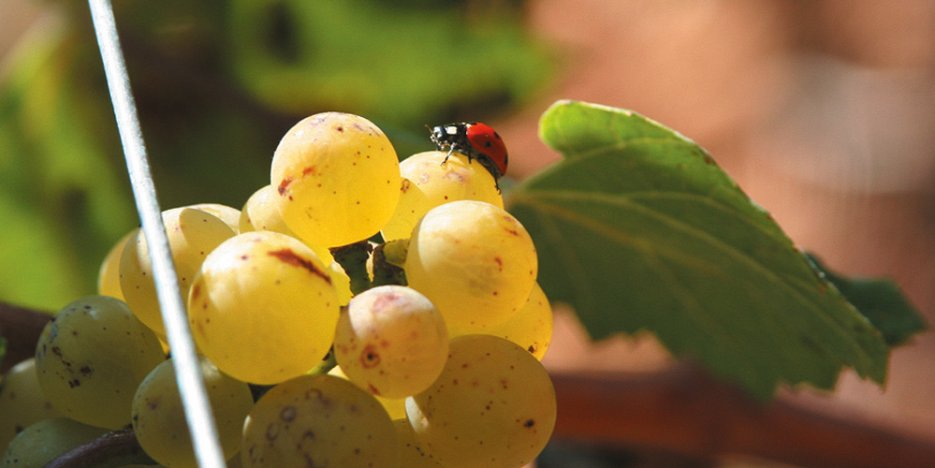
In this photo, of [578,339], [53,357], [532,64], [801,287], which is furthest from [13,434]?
[578,339]

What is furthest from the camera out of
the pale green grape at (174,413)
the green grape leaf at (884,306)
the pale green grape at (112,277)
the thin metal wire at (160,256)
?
the green grape leaf at (884,306)

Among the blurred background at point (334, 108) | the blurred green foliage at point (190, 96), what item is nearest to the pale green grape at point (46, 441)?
the blurred background at point (334, 108)

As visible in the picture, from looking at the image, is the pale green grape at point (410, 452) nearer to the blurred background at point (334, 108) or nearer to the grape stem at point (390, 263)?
the grape stem at point (390, 263)

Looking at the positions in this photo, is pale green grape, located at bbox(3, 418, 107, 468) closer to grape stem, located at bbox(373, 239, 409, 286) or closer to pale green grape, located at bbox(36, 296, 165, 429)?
pale green grape, located at bbox(36, 296, 165, 429)

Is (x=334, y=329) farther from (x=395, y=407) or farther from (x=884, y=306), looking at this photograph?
(x=884, y=306)

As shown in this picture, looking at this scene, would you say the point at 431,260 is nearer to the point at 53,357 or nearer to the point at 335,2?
the point at 53,357

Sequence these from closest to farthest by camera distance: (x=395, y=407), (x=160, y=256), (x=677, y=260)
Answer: (x=160, y=256) < (x=395, y=407) < (x=677, y=260)

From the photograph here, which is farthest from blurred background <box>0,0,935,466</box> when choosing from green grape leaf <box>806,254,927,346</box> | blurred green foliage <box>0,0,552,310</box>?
green grape leaf <box>806,254,927,346</box>

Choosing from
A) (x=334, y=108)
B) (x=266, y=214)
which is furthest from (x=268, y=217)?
(x=334, y=108)
